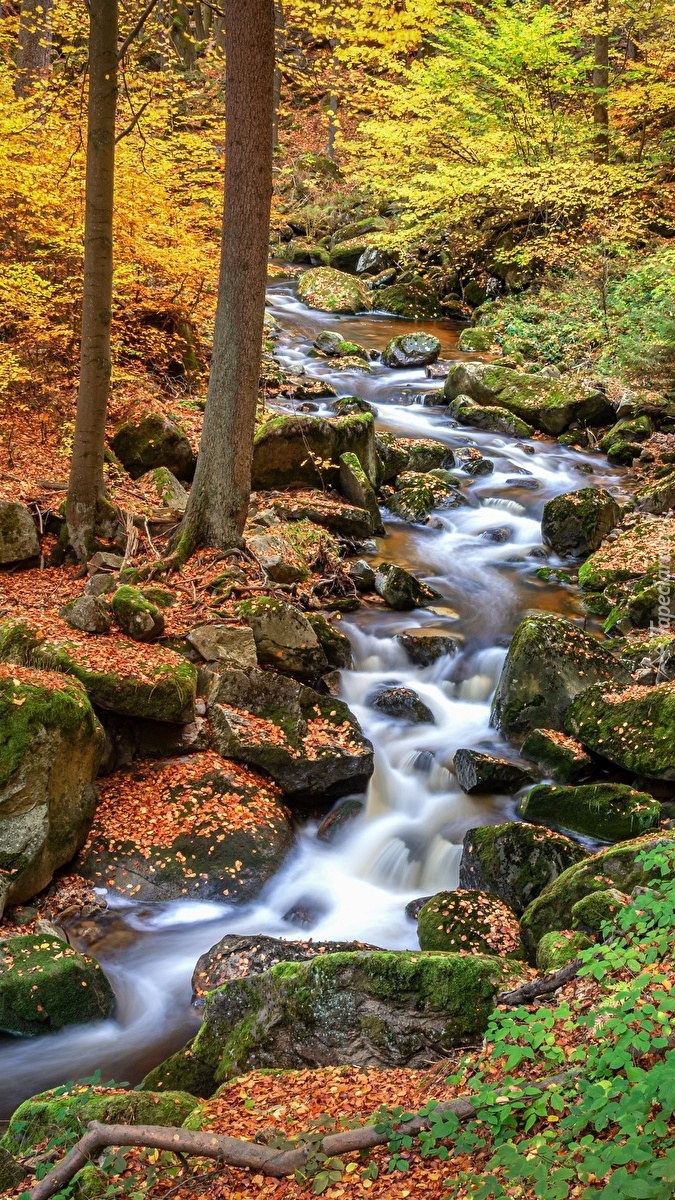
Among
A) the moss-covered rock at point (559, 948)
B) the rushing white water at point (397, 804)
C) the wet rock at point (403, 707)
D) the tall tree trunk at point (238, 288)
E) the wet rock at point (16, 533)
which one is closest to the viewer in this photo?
the moss-covered rock at point (559, 948)

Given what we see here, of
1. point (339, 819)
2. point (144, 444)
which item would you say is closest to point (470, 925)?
point (339, 819)

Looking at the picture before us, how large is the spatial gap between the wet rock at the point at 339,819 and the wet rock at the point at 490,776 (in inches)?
38.2

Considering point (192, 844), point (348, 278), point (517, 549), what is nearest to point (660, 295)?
point (517, 549)

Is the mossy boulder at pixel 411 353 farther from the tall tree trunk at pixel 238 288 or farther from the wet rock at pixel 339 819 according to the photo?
the wet rock at pixel 339 819

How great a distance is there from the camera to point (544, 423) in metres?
15.6

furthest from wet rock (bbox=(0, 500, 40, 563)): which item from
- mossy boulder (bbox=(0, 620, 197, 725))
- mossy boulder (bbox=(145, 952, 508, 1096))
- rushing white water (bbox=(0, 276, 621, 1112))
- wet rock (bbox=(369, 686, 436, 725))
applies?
mossy boulder (bbox=(145, 952, 508, 1096))

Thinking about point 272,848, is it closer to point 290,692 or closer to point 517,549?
point 290,692

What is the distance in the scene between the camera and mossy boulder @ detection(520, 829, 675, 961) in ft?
16.9

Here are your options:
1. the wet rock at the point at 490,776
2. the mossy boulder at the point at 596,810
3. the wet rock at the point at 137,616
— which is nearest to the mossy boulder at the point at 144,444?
the wet rock at the point at 137,616

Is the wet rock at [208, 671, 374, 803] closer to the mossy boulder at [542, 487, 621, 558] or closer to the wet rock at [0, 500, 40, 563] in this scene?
the wet rock at [0, 500, 40, 563]

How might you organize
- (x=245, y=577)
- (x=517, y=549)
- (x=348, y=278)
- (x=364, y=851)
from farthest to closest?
1. (x=348, y=278)
2. (x=517, y=549)
3. (x=245, y=577)
4. (x=364, y=851)

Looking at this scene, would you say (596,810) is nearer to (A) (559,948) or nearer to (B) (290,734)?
(A) (559,948)

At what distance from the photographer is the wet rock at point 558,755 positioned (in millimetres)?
7688

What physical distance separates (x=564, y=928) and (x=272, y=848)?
8.16 feet
